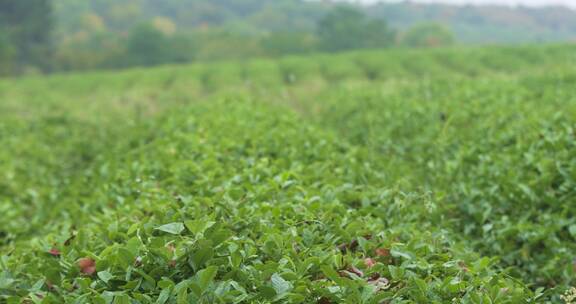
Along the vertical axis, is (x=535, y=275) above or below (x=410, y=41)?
above

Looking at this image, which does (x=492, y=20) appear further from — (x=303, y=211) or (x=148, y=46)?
(x=303, y=211)

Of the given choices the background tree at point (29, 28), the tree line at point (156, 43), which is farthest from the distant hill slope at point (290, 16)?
the tree line at point (156, 43)

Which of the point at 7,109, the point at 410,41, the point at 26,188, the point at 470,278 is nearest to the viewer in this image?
the point at 470,278

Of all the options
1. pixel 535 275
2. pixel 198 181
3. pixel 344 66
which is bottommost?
pixel 344 66

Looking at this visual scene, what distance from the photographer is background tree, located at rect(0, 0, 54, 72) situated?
43812 millimetres

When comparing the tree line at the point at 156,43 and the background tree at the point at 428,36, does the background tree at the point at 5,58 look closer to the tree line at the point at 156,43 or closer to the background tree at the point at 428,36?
the tree line at the point at 156,43

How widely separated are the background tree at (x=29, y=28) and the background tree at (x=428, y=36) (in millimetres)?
33832

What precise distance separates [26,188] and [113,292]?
4.82 metres

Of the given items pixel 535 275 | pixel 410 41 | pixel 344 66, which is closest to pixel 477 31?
pixel 410 41

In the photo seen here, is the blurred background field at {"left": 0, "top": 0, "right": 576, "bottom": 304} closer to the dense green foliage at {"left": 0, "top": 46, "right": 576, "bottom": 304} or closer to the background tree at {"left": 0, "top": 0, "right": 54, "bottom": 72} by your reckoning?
the dense green foliage at {"left": 0, "top": 46, "right": 576, "bottom": 304}

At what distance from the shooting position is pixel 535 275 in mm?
3551

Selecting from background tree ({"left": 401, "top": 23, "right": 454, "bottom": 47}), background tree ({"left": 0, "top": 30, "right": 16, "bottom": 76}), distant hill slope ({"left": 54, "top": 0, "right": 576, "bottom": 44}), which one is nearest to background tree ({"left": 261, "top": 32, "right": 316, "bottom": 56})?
background tree ({"left": 401, "top": 23, "right": 454, "bottom": 47})

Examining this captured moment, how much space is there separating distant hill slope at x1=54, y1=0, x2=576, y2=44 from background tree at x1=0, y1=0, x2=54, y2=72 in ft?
69.2

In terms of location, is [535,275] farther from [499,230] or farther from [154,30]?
[154,30]
